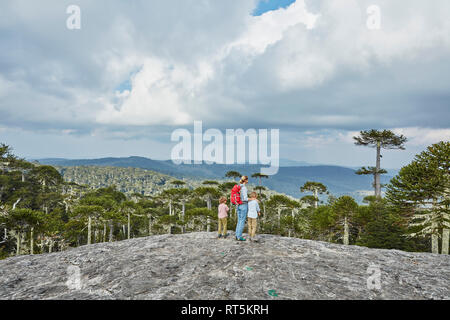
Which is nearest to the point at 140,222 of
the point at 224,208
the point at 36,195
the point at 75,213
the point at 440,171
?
the point at 36,195

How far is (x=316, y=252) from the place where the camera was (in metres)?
9.59

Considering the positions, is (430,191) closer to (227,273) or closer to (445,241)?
(445,241)

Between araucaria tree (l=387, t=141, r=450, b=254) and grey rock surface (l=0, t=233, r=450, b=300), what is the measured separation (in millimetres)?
12558

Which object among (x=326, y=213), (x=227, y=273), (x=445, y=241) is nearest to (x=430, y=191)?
(x=445, y=241)

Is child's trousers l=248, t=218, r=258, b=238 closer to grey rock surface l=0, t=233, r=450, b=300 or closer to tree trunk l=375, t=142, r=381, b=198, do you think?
grey rock surface l=0, t=233, r=450, b=300

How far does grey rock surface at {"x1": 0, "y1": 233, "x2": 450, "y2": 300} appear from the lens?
6.09 meters

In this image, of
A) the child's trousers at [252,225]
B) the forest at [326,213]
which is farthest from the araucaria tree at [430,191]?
the child's trousers at [252,225]

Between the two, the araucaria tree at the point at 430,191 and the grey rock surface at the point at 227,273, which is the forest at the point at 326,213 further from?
the grey rock surface at the point at 227,273

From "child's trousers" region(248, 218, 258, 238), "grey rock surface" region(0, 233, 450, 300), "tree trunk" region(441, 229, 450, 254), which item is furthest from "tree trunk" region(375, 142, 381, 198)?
"child's trousers" region(248, 218, 258, 238)

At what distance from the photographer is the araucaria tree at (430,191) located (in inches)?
738

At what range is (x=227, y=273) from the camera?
713 cm

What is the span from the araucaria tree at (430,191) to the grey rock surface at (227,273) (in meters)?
12.6

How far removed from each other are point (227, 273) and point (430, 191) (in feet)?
73.0
